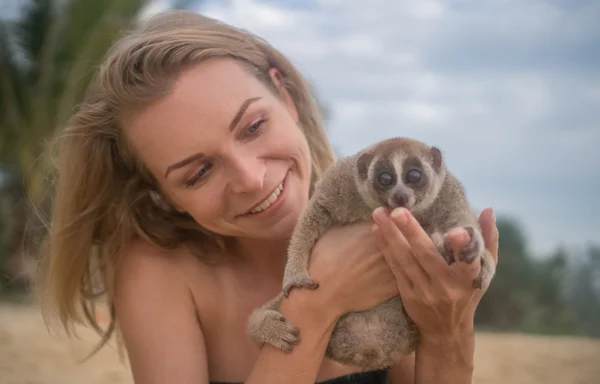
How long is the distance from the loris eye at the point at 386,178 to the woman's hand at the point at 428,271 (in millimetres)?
139

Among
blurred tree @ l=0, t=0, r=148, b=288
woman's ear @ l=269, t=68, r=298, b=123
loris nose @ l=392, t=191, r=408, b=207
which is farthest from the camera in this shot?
blurred tree @ l=0, t=0, r=148, b=288

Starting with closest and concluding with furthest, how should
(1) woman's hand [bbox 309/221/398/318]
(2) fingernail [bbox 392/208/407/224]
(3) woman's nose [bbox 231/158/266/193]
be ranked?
(2) fingernail [bbox 392/208/407/224], (1) woman's hand [bbox 309/221/398/318], (3) woman's nose [bbox 231/158/266/193]

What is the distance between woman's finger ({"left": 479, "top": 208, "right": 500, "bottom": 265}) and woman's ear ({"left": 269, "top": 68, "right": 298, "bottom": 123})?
3.22ft

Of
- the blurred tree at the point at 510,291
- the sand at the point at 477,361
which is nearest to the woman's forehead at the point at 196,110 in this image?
the sand at the point at 477,361

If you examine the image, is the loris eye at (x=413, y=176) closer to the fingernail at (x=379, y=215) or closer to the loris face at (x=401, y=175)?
the loris face at (x=401, y=175)

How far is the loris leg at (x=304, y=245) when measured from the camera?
206cm

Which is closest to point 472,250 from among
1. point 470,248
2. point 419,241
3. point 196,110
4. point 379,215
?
point 470,248

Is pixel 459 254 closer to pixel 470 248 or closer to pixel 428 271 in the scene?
pixel 470 248

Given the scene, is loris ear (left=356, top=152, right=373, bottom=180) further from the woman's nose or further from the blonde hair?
the blonde hair

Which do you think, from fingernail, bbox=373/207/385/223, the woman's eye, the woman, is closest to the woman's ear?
the woman

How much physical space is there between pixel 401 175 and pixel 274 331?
69 centimetres

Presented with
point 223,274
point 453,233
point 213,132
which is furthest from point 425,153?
point 223,274

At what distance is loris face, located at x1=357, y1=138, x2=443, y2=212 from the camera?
6.18ft

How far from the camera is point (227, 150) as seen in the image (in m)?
2.18
